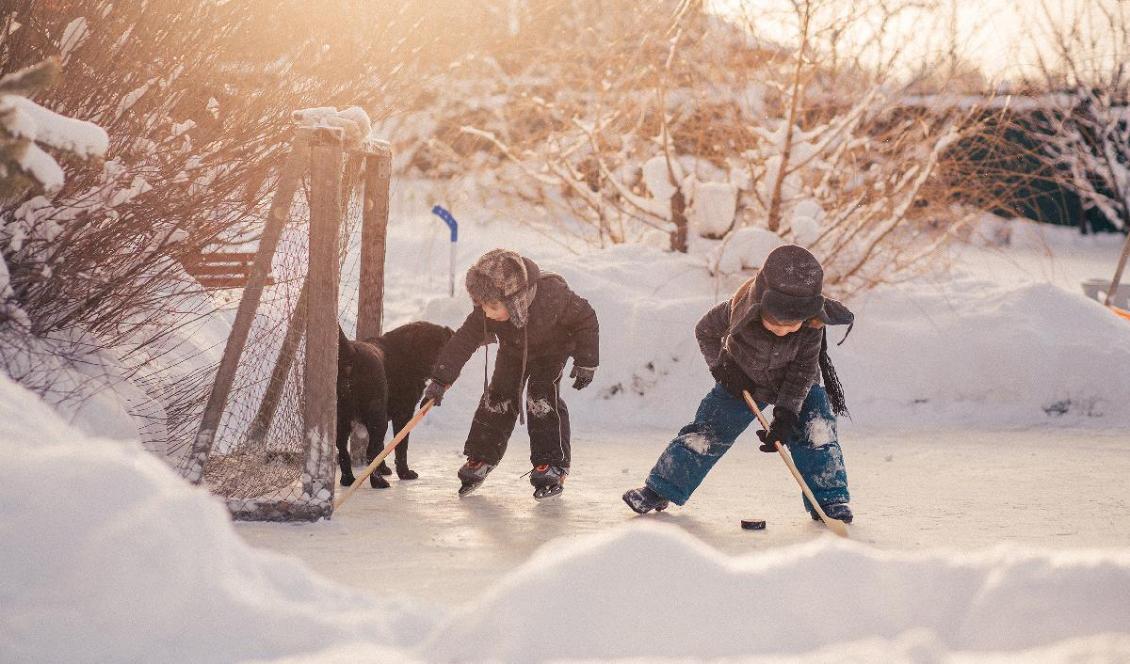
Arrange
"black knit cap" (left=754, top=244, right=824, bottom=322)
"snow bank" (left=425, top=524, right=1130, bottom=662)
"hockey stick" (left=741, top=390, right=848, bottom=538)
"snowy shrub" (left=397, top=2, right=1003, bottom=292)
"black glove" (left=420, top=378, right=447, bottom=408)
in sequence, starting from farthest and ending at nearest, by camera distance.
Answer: "snowy shrub" (left=397, top=2, right=1003, bottom=292)
"black glove" (left=420, top=378, right=447, bottom=408)
"hockey stick" (left=741, top=390, right=848, bottom=538)
"black knit cap" (left=754, top=244, right=824, bottom=322)
"snow bank" (left=425, top=524, right=1130, bottom=662)

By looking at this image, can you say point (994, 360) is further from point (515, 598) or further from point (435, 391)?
point (515, 598)

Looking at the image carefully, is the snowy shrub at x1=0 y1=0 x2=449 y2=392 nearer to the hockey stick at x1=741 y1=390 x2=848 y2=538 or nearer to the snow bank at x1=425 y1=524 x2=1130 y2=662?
the hockey stick at x1=741 y1=390 x2=848 y2=538

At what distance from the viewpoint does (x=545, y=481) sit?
5.69 meters

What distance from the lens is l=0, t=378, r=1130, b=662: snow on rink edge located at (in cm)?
279

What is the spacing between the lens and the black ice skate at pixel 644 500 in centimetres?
535

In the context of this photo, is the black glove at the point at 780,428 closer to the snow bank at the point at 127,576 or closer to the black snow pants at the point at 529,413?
the black snow pants at the point at 529,413

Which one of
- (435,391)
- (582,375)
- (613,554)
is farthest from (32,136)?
(582,375)

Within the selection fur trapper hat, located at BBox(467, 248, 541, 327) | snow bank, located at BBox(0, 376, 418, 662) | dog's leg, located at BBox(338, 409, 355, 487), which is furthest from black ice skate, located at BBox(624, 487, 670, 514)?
snow bank, located at BBox(0, 376, 418, 662)

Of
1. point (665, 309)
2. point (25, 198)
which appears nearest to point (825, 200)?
point (665, 309)

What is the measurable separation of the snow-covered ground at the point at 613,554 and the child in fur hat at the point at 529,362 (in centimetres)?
21

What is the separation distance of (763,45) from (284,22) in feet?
15.8

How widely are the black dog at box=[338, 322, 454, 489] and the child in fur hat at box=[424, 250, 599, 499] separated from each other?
348 mm

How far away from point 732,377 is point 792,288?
0.55 m

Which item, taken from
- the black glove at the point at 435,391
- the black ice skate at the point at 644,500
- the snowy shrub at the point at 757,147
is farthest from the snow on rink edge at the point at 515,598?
the snowy shrub at the point at 757,147
